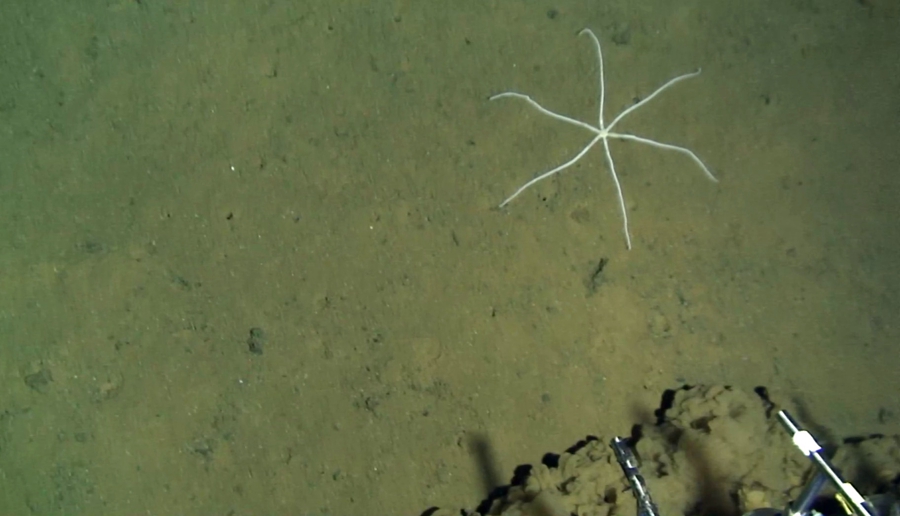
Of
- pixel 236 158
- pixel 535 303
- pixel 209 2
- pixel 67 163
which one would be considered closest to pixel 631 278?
pixel 535 303

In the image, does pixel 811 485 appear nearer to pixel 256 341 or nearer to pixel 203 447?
pixel 256 341

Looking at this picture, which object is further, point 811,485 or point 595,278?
point 595,278

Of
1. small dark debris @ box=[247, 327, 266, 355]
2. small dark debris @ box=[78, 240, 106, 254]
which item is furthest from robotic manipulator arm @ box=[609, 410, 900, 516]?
small dark debris @ box=[78, 240, 106, 254]

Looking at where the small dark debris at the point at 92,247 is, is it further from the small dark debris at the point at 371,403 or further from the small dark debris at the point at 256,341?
the small dark debris at the point at 371,403

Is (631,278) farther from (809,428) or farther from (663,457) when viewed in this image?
(809,428)

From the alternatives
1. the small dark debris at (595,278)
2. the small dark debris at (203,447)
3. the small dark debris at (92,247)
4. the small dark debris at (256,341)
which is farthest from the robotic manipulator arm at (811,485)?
the small dark debris at (92,247)

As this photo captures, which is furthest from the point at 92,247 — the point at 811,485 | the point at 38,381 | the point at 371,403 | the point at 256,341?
the point at 811,485

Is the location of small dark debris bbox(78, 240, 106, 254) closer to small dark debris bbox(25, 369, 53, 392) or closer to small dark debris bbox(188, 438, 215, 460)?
small dark debris bbox(25, 369, 53, 392)

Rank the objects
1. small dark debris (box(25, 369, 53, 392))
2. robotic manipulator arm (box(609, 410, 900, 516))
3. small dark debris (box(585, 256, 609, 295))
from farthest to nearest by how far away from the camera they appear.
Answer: small dark debris (box(585, 256, 609, 295)), small dark debris (box(25, 369, 53, 392)), robotic manipulator arm (box(609, 410, 900, 516))
